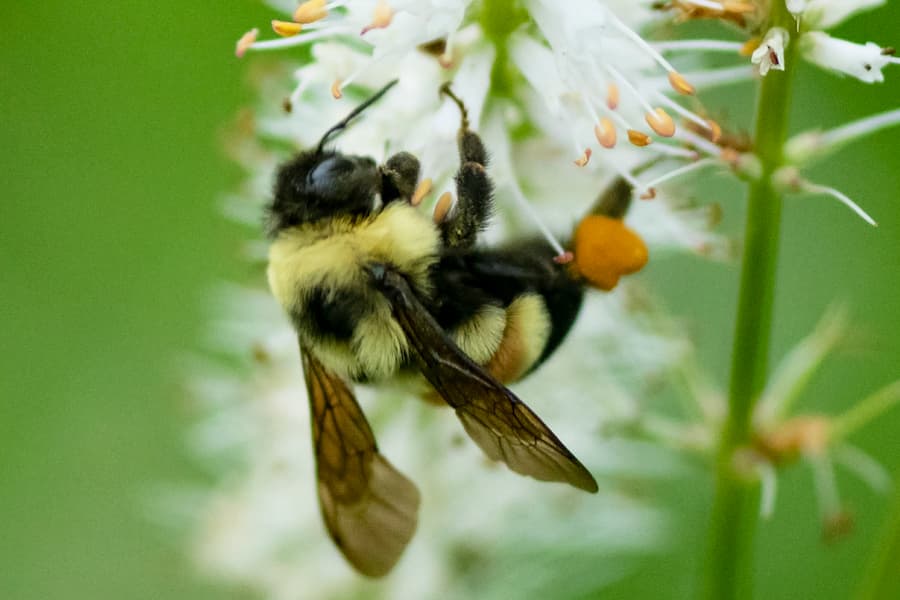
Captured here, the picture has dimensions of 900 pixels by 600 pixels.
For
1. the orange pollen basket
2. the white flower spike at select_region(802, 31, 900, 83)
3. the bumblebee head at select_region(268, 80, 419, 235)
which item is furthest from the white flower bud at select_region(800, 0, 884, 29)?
the bumblebee head at select_region(268, 80, 419, 235)

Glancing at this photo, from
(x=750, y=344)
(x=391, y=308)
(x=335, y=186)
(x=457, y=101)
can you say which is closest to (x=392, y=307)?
(x=391, y=308)

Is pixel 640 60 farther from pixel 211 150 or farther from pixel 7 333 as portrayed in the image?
pixel 7 333

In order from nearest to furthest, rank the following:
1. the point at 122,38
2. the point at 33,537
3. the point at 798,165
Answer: the point at 798,165, the point at 33,537, the point at 122,38

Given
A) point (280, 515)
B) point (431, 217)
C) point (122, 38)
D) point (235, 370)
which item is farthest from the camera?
point (122, 38)

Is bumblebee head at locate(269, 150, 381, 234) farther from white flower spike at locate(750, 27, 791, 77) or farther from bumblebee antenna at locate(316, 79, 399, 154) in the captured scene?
white flower spike at locate(750, 27, 791, 77)

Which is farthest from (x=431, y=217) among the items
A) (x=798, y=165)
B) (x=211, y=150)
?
(x=211, y=150)

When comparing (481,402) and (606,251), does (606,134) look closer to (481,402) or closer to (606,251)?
(606,251)
